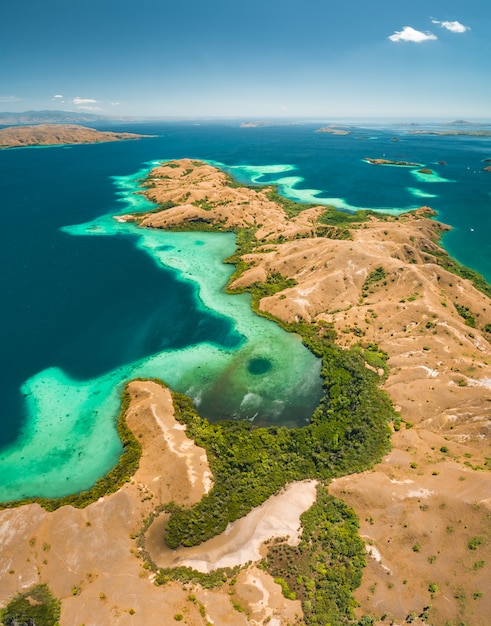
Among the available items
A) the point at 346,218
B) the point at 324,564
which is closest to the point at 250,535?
the point at 324,564

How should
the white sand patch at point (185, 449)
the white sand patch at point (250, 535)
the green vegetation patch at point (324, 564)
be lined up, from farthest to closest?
the white sand patch at point (185, 449) < the white sand patch at point (250, 535) < the green vegetation patch at point (324, 564)

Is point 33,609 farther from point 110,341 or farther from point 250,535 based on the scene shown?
point 110,341

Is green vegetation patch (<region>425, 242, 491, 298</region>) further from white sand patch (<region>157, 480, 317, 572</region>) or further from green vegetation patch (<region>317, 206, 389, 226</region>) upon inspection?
white sand patch (<region>157, 480, 317, 572</region>)

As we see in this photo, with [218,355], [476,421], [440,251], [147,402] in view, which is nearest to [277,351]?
[218,355]

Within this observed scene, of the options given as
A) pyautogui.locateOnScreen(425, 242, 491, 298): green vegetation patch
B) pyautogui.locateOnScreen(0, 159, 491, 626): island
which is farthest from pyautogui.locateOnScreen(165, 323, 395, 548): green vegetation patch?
pyautogui.locateOnScreen(425, 242, 491, 298): green vegetation patch

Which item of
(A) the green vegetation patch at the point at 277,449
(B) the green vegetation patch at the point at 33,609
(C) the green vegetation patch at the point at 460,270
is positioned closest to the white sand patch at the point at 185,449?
(A) the green vegetation patch at the point at 277,449

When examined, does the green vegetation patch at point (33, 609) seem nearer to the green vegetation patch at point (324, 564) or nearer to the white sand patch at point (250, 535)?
the white sand patch at point (250, 535)

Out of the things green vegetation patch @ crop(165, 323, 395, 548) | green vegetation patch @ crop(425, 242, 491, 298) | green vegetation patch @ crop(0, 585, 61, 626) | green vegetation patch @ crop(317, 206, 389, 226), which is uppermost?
green vegetation patch @ crop(317, 206, 389, 226)
